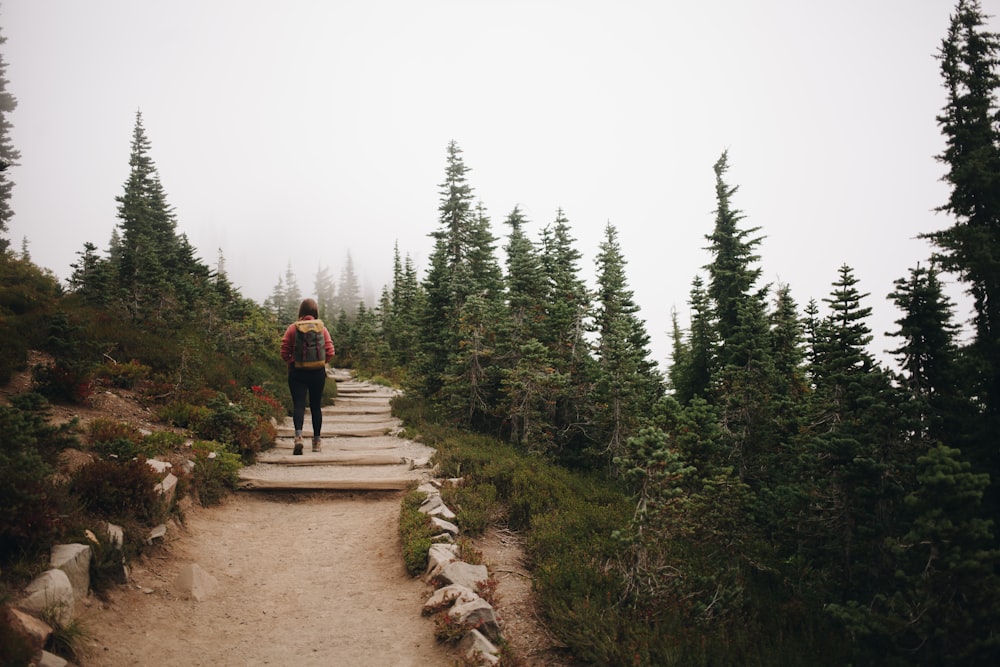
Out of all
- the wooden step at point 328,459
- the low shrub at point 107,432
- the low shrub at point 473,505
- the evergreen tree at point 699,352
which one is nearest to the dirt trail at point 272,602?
the low shrub at point 473,505

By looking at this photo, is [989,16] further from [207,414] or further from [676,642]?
[207,414]

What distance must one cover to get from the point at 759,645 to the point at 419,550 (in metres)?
4.17

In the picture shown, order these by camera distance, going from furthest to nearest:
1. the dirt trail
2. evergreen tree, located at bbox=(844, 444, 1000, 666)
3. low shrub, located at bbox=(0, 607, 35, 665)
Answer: the dirt trail → evergreen tree, located at bbox=(844, 444, 1000, 666) → low shrub, located at bbox=(0, 607, 35, 665)

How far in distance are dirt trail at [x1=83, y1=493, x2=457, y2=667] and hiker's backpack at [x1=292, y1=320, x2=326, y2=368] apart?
2.83 m

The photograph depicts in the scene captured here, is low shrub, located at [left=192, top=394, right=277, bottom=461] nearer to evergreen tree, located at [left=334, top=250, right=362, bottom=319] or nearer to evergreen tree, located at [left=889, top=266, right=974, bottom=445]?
evergreen tree, located at [left=889, top=266, right=974, bottom=445]

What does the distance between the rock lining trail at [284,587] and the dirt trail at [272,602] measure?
0.6 inches

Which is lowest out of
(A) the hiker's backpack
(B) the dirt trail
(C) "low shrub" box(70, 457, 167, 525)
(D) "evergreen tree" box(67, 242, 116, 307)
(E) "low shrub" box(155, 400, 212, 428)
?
(B) the dirt trail

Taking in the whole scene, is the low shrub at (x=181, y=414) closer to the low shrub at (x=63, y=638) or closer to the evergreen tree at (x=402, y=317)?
the low shrub at (x=63, y=638)

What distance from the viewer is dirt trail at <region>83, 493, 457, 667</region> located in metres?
4.29

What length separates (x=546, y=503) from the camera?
798 cm

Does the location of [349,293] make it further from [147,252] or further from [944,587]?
[944,587]

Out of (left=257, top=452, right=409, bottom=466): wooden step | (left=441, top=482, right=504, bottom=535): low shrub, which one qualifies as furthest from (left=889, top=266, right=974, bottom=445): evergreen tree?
(left=257, top=452, right=409, bottom=466): wooden step

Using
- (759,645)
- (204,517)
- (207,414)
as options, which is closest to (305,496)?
(204,517)

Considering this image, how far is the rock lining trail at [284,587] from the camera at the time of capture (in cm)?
432
